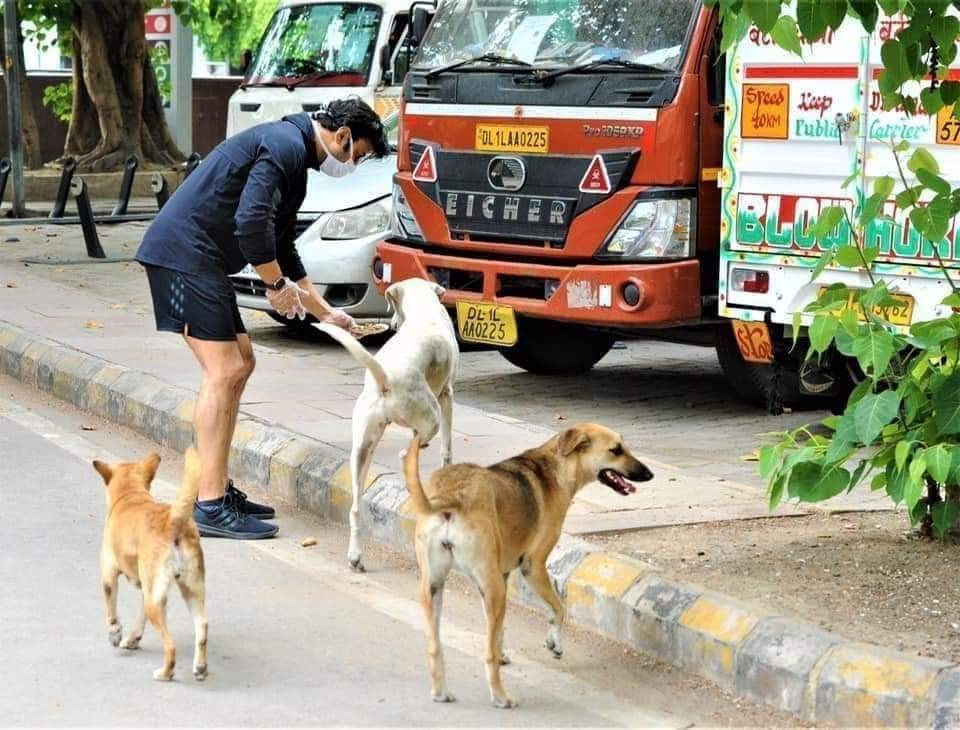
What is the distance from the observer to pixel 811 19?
4992 millimetres

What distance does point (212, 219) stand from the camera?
22.5ft

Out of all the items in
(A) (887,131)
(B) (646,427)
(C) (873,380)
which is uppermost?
(A) (887,131)

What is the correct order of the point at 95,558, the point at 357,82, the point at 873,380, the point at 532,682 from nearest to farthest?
the point at 532,682, the point at 873,380, the point at 95,558, the point at 357,82

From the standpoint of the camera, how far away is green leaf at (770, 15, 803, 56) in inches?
191

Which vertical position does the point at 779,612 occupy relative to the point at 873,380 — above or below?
below

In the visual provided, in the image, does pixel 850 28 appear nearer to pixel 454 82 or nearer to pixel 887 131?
pixel 887 131

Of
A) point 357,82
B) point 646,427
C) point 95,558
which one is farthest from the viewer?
point 357,82

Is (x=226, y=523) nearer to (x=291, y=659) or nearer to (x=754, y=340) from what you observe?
(x=291, y=659)

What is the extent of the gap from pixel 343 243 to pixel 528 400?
203 centimetres

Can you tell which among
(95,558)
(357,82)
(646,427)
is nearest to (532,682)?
(95,558)

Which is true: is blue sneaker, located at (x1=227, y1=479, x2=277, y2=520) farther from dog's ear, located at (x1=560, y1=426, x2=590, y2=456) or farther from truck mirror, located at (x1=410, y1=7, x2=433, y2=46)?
truck mirror, located at (x1=410, y1=7, x2=433, y2=46)

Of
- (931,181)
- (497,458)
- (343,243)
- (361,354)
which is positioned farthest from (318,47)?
(931,181)

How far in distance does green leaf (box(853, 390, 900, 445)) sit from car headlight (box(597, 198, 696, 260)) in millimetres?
3335

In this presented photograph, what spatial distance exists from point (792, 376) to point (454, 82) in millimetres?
2572
